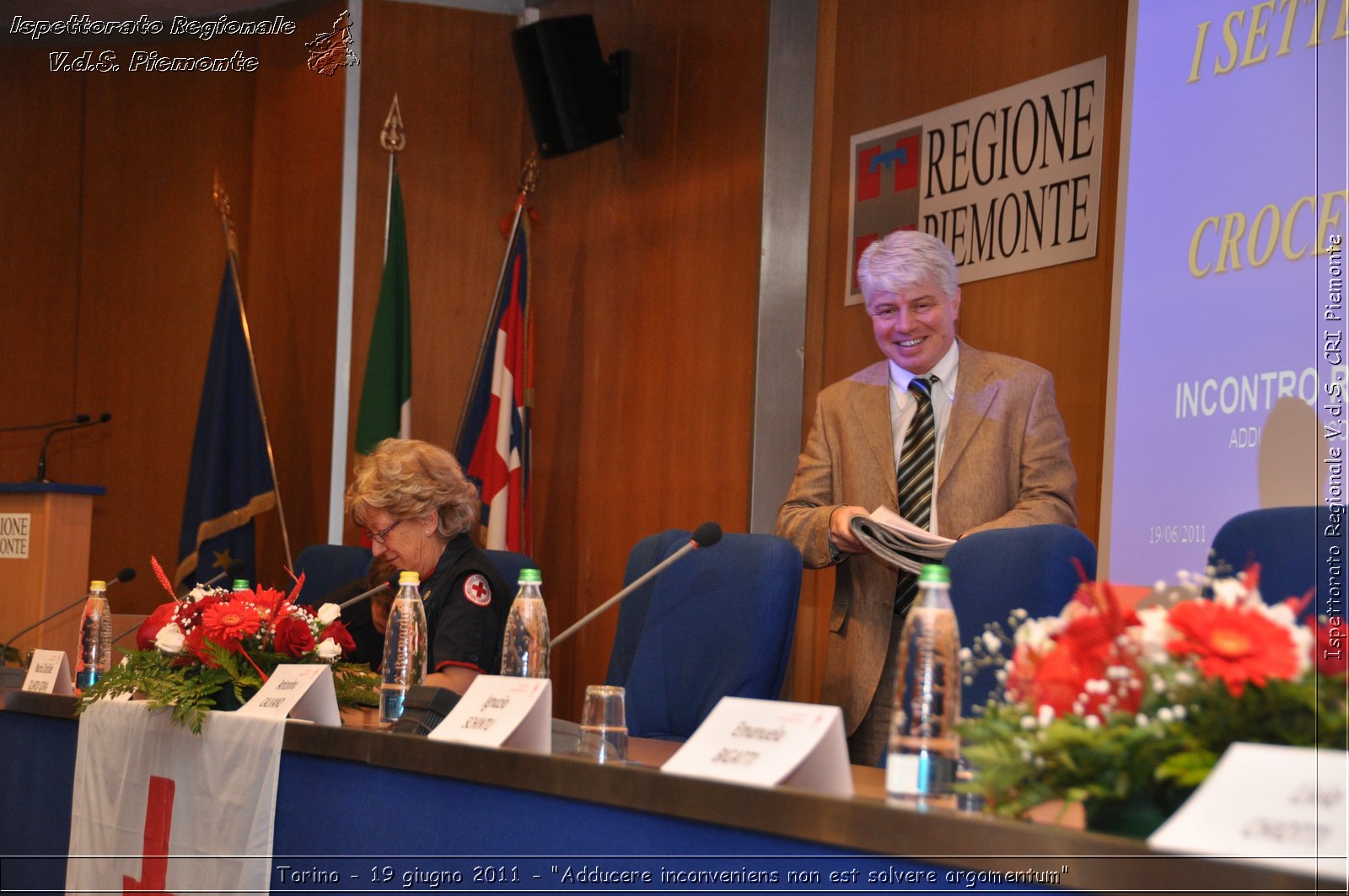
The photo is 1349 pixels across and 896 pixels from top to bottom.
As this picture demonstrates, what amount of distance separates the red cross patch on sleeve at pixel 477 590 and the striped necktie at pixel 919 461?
83cm

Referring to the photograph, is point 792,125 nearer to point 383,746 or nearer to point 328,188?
point 328,188

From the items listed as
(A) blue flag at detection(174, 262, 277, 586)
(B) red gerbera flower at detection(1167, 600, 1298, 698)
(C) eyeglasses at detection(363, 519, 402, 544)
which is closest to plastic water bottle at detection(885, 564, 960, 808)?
(B) red gerbera flower at detection(1167, 600, 1298, 698)

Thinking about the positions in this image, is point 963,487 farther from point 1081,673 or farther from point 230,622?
point 1081,673

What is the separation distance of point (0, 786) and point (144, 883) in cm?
83

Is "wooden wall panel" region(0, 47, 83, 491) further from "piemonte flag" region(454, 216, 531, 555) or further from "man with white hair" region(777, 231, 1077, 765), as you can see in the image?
"man with white hair" region(777, 231, 1077, 765)

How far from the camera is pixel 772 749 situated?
1322 millimetres

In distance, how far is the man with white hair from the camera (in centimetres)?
268

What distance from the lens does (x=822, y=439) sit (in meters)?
2.99

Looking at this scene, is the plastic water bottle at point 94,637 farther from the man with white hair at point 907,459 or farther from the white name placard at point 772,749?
the white name placard at point 772,749

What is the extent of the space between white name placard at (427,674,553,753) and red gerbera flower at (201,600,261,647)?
59 cm

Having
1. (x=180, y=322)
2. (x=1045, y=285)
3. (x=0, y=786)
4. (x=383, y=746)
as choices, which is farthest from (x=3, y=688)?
(x=180, y=322)

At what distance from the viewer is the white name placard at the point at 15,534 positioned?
4.86 meters

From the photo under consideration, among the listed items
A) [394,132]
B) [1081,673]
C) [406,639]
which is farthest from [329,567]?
[1081,673]

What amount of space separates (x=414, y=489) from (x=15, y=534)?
107 inches
